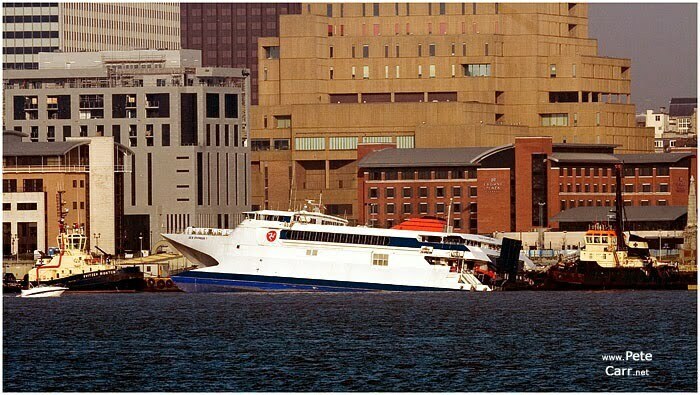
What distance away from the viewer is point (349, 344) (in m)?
138

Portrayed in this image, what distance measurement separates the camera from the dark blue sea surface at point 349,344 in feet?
373

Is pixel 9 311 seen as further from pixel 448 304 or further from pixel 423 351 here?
pixel 423 351

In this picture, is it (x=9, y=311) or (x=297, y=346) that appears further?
(x=9, y=311)

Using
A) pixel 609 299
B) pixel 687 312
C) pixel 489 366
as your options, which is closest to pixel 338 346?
pixel 489 366

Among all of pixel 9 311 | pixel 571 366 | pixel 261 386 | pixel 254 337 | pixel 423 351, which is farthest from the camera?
pixel 9 311

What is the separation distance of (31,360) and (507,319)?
48.7m

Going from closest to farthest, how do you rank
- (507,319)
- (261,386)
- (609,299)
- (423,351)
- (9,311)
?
(261,386), (423,351), (507,319), (9,311), (609,299)

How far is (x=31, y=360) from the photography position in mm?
127375

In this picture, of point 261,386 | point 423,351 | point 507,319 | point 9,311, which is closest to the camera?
point 261,386

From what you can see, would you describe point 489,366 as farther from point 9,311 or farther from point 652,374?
point 9,311

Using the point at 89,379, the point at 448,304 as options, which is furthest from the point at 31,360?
the point at 448,304

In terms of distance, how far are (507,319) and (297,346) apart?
3079 centimetres

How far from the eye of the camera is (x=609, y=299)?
193 metres

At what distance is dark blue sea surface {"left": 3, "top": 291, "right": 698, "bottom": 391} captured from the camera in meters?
114
